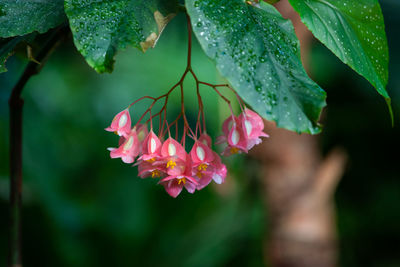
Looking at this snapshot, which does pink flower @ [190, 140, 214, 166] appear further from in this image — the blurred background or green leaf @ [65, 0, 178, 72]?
the blurred background

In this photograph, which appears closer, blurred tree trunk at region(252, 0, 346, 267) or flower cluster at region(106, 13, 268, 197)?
flower cluster at region(106, 13, 268, 197)

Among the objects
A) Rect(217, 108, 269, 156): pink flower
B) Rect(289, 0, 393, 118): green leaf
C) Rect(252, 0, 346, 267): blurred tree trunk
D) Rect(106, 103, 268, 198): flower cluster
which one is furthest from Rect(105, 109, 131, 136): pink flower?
Rect(252, 0, 346, 267): blurred tree trunk

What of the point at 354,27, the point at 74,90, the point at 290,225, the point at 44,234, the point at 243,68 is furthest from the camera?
the point at 74,90

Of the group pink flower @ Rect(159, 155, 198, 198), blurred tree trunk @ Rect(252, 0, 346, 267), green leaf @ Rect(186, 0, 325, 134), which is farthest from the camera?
blurred tree trunk @ Rect(252, 0, 346, 267)

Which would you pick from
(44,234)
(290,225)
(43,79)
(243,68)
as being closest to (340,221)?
(290,225)

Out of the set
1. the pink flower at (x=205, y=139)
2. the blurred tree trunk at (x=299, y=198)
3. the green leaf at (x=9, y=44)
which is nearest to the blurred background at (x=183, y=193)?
the blurred tree trunk at (x=299, y=198)

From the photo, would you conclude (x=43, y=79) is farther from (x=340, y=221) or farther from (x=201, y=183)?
(x=201, y=183)

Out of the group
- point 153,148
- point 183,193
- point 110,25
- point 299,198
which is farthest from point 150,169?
point 183,193
